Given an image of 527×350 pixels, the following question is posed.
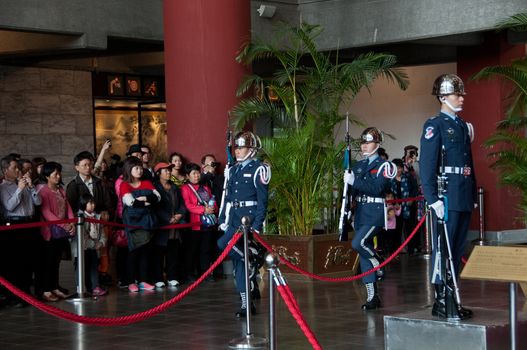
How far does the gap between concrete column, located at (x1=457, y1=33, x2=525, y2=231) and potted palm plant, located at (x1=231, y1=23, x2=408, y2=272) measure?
4.53 metres

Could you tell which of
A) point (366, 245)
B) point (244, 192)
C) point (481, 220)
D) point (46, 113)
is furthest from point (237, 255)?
point (46, 113)

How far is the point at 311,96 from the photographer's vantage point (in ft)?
52.2

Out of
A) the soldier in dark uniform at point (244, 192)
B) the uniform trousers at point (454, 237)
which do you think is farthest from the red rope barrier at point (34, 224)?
the uniform trousers at point (454, 237)

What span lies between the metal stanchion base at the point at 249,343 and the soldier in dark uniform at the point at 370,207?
7.56 ft

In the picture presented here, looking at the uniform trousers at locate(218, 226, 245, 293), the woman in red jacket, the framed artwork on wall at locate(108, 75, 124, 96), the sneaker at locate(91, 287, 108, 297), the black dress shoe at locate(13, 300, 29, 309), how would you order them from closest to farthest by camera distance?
the uniform trousers at locate(218, 226, 245, 293), the black dress shoe at locate(13, 300, 29, 309), the sneaker at locate(91, 287, 108, 297), the woman in red jacket, the framed artwork on wall at locate(108, 75, 124, 96)

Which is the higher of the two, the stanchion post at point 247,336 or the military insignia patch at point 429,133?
the military insignia patch at point 429,133

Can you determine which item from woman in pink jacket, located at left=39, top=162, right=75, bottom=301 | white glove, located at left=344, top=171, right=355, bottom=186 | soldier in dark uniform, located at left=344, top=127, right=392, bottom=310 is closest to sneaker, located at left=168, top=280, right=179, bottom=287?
woman in pink jacket, located at left=39, top=162, right=75, bottom=301

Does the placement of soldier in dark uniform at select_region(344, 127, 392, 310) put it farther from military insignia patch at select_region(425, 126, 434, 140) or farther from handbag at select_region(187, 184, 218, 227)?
handbag at select_region(187, 184, 218, 227)

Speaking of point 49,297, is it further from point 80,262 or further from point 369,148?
point 369,148

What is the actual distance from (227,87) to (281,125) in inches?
43.1

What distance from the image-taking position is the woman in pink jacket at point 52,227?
13070 millimetres

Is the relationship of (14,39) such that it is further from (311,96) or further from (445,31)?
(445,31)

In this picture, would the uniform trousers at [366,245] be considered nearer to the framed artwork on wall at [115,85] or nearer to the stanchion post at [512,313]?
the stanchion post at [512,313]

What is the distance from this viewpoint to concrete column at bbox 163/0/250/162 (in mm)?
16250
